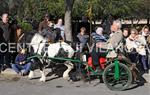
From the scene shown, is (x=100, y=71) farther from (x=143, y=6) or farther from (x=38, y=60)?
(x=143, y=6)

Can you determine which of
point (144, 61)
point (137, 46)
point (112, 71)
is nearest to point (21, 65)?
point (112, 71)

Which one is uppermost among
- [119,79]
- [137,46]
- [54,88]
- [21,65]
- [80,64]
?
[137,46]

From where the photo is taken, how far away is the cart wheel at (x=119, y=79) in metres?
8.56

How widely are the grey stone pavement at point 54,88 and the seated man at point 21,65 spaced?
272 mm

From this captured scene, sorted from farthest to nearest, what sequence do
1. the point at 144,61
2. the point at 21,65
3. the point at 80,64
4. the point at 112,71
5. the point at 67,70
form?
1. the point at 144,61
2. the point at 21,65
3. the point at 67,70
4. the point at 80,64
5. the point at 112,71

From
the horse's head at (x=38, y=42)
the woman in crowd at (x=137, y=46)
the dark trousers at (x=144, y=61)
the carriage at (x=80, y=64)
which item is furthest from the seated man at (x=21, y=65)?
the dark trousers at (x=144, y=61)

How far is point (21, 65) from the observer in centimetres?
1023

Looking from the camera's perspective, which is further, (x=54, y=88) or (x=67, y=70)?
(x=67, y=70)

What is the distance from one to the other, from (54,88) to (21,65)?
5.81 feet

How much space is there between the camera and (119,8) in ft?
98.2

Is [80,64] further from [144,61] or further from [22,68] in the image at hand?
[144,61]

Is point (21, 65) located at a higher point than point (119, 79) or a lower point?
higher

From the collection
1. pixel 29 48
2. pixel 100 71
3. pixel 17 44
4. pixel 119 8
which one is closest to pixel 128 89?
pixel 100 71

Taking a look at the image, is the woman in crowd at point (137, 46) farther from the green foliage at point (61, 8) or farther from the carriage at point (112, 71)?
the green foliage at point (61, 8)
